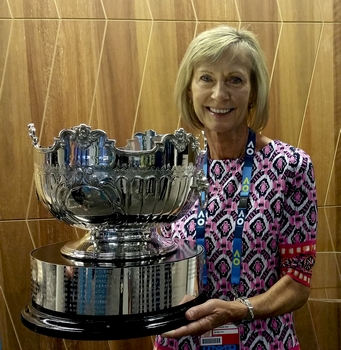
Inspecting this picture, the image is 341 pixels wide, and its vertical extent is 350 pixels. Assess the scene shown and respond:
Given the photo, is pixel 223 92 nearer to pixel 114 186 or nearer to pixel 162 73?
pixel 114 186

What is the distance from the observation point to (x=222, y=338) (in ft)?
3.92

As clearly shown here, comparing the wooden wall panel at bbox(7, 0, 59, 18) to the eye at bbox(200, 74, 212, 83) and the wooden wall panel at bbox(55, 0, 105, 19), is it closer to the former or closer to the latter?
the wooden wall panel at bbox(55, 0, 105, 19)

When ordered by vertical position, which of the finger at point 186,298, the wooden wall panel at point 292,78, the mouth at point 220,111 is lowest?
the finger at point 186,298

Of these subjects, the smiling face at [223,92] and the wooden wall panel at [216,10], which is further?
the wooden wall panel at [216,10]

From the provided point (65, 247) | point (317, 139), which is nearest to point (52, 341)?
point (317, 139)

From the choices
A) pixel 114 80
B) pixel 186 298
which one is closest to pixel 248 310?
pixel 186 298

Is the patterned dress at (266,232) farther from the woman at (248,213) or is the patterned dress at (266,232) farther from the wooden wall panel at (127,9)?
the wooden wall panel at (127,9)

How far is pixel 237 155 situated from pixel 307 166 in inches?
6.1

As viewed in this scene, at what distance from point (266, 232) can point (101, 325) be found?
47cm

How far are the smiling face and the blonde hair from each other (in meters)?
0.01

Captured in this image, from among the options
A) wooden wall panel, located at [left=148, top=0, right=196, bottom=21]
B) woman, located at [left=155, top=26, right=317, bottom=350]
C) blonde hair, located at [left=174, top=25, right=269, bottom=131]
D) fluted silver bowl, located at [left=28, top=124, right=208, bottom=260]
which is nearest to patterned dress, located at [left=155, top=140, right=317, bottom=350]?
woman, located at [left=155, top=26, right=317, bottom=350]

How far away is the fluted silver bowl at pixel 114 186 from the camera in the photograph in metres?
0.85

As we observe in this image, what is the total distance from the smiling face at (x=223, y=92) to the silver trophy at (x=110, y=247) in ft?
0.98

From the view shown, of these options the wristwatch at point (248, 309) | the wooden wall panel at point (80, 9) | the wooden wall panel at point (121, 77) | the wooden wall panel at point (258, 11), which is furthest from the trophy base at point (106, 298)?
the wooden wall panel at point (258, 11)
